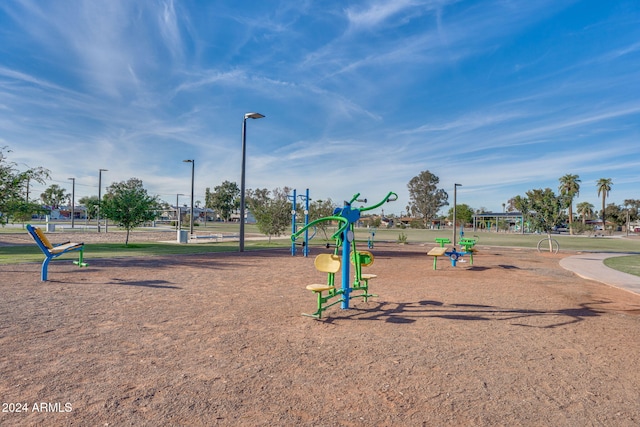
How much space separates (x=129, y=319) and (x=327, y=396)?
156 inches

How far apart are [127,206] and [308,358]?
816 inches

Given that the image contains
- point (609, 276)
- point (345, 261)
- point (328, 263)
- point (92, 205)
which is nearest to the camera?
point (345, 261)

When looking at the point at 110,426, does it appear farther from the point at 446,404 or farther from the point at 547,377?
the point at 547,377

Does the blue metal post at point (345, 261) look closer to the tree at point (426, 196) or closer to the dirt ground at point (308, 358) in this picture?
the dirt ground at point (308, 358)

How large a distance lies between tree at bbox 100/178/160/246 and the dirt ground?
13.9m

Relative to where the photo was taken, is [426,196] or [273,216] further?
[426,196]

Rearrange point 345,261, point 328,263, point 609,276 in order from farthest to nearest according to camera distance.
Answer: point 609,276
point 328,263
point 345,261

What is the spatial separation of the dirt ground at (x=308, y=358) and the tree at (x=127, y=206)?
13.9 metres

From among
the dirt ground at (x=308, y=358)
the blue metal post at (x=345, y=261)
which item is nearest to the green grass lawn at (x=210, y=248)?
the dirt ground at (x=308, y=358)

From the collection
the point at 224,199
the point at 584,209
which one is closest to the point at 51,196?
the point at 224,199

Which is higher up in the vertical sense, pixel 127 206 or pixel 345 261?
pixel 127 206

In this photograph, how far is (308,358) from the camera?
456 centimetres

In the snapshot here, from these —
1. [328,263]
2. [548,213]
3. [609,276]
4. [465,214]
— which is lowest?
[609,276]

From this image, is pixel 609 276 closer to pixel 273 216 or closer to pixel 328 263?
pixel 328 263
